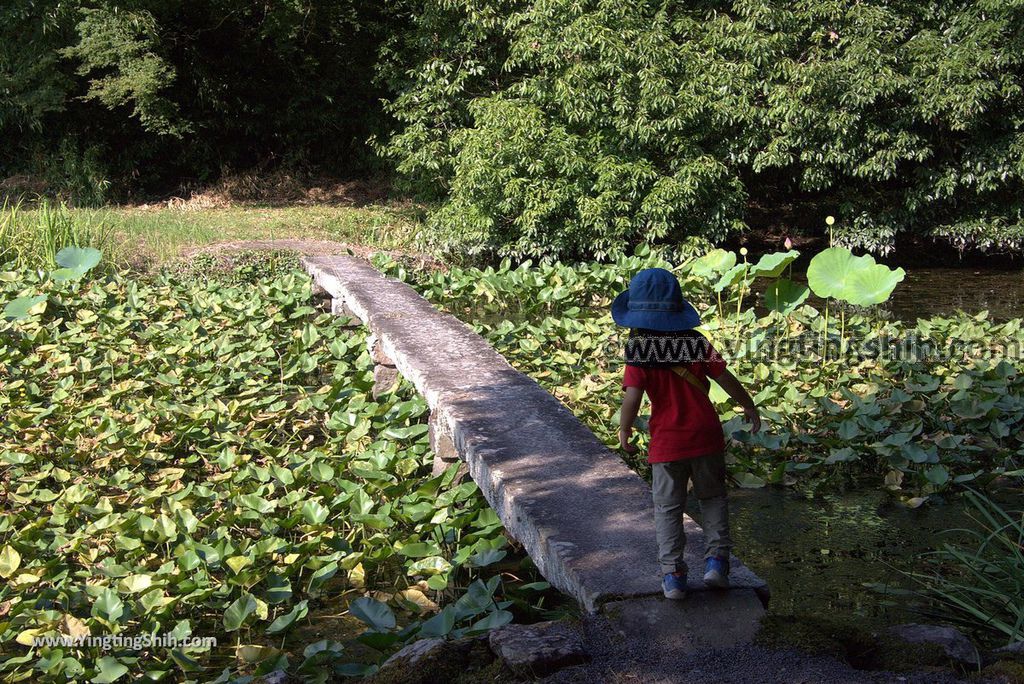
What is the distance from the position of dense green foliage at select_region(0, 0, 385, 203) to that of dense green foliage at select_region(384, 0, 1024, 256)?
5.62 metres

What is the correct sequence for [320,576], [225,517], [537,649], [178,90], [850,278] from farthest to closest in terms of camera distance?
[178,90]
[850,278]
[225,517]
[320,576]
[537,649]

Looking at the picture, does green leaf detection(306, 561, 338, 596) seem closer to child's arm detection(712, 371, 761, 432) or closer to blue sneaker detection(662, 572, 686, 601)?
blue sneaker detection(662, 572, 686, 601)

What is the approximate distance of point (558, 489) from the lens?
3693 mm

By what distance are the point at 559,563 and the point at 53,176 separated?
17905mm

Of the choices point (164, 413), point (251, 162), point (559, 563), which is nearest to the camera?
point (559, 563)

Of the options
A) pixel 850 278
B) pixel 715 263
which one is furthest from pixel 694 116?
pixel 850 278

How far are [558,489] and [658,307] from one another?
3.06 ft

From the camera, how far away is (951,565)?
3.83 meters

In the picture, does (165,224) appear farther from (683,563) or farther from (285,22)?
(683,563)

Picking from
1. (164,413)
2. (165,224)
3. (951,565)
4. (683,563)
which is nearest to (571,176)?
(165,224)

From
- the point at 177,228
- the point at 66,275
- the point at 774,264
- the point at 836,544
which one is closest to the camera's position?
the point at 836,544

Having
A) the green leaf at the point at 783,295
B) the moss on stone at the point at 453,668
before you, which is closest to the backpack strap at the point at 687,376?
the moss on stone at the point at 453,668

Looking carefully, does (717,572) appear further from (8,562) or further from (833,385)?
(833,385)

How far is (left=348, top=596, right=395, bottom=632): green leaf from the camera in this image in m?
3.05
